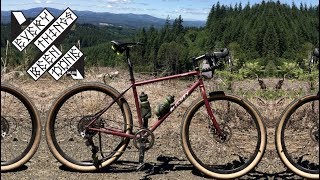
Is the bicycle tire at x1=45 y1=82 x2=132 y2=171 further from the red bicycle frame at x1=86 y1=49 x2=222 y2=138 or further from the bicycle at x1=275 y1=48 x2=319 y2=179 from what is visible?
the bicycle at x1=275 y1=48 x2=319 y2=179

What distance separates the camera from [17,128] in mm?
5395

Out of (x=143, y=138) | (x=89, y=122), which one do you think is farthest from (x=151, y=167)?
(x=89, y=122)

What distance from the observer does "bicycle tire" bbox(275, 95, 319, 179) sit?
4.57 meters

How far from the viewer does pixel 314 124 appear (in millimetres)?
5078

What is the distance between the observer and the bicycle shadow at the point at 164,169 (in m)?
4.81

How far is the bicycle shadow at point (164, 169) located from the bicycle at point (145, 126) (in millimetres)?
134

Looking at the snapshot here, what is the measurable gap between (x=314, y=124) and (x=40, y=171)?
10.7 ft

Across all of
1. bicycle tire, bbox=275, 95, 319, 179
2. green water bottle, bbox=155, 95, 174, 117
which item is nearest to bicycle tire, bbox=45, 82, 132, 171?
green water bottle, bbox=155, 95, 174, 117

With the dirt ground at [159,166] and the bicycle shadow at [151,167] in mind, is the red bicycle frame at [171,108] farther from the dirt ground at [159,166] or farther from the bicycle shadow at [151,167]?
the bicycle shadow at [151,167]

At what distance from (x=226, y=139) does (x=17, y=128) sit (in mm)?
2638

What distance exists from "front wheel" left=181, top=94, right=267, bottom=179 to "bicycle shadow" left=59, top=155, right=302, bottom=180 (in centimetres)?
17

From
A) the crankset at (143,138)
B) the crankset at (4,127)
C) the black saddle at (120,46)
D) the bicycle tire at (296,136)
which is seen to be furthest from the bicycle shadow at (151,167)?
the black saddle at (120,46)

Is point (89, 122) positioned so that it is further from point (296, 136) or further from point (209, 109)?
point (296, 136)

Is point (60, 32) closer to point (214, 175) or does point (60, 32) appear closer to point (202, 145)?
point (202, 145)
